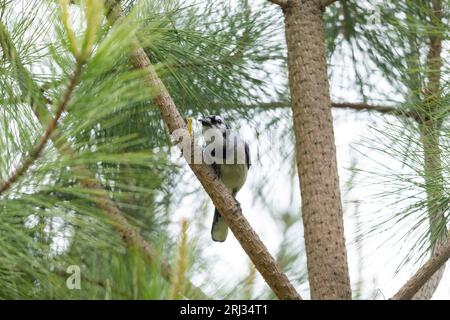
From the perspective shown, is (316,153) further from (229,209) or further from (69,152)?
(69,152)

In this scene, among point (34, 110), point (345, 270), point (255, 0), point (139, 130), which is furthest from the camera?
point (255, 0)

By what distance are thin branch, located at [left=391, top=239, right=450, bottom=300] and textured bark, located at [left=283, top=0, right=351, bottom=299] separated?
26 cm

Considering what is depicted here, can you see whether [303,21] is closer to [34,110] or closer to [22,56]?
[22,56]

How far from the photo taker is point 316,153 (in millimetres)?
2373

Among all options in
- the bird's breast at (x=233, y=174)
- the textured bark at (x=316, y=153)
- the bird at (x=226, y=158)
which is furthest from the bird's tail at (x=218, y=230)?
the textured bark at (x=316, y=153)

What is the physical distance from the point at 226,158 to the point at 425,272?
110cm

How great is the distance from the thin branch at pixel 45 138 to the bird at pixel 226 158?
1480 mm

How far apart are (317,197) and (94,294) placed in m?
0.79

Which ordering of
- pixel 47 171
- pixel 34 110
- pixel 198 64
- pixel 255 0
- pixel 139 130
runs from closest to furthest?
pixel 47 171 < pixel 34 110 < pixel 198 64 < pixel 139 130 < pixel 255 0

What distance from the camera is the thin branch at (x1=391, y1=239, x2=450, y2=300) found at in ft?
6.22

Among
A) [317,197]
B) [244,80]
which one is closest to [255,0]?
[244,80]

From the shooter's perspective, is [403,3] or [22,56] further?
[403,3]

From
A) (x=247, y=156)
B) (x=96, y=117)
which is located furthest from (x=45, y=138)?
(x=247, y=156)

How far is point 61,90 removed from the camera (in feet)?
4.64
